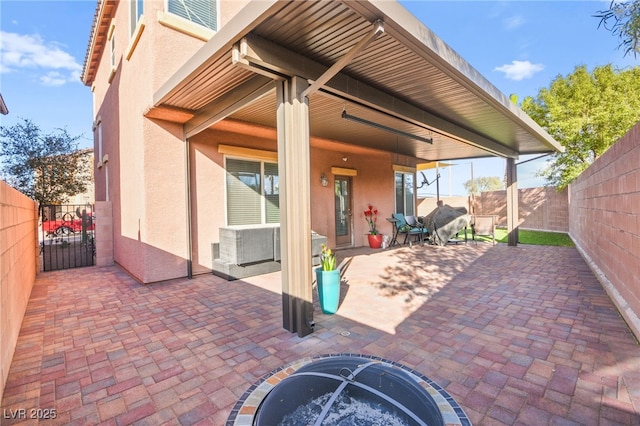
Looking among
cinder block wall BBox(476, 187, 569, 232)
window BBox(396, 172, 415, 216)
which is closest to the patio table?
window BBox(396, 172, 415, 216)


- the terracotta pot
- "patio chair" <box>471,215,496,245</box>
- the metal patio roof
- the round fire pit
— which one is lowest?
the round fire pit

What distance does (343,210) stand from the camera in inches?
372

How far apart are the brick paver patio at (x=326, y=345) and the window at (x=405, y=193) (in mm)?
5975

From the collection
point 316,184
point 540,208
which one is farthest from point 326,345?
point 540,208

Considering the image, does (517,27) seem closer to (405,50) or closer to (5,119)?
(405,50)

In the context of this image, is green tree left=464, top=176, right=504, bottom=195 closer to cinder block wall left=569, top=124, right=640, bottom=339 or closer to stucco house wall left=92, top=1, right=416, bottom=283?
cinder block wall left=569, top=124, right=640, bottom=339

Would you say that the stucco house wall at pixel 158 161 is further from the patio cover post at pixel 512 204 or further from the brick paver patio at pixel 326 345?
the patio cover post at pixel 512 204

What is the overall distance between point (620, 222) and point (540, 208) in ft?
36.9

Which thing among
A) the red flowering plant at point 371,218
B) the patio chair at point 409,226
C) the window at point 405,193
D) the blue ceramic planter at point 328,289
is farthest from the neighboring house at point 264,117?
the window at point 405,193

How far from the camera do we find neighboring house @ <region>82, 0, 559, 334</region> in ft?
9.84

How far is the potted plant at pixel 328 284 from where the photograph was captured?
373cm

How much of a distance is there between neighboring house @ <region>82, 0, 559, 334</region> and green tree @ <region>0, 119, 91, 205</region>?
284cm

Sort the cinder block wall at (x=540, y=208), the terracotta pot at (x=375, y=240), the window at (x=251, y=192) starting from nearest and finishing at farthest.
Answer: the window at (x=251, y=192) → the terracotta pot at (x=375, y=240) → the cinder block wall at (x=540, y=208)

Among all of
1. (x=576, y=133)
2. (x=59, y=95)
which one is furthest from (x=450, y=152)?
(x=59, y=95)
